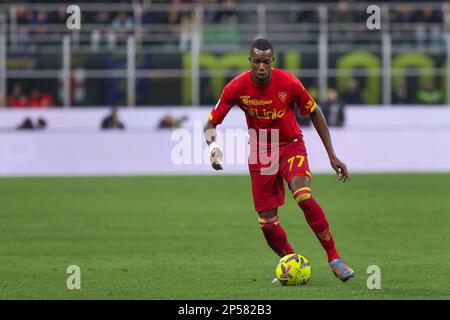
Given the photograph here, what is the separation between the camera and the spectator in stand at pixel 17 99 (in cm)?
2972

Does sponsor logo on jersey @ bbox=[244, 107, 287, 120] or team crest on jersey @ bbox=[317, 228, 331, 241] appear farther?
sponsor logo on jersey @ bbox=[244, 107, 287, 120]

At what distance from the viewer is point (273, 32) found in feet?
106

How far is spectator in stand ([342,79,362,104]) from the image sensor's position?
1180 inches

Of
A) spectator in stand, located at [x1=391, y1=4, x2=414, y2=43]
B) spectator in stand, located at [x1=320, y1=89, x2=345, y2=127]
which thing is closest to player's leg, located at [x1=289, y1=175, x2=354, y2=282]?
spectator in stand, located at [x1=320, y1=89, x2=345, y2=127]

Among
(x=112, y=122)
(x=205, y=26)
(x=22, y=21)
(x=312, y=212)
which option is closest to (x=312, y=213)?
(x=312, y=212)

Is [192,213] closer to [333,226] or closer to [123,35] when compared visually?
[333,226]

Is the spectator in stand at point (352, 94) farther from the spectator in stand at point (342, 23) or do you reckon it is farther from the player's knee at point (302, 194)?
the player's knee at point (302, 194)

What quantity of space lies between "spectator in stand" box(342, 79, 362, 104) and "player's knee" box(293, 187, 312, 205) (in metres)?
20.3

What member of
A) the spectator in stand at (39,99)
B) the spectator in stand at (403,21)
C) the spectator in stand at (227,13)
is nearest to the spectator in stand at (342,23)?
the spectator in stand at (403,21)

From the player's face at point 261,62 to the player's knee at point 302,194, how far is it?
3.39ft

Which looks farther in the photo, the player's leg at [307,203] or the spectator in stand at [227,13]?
the spectator in stand at [227,13]

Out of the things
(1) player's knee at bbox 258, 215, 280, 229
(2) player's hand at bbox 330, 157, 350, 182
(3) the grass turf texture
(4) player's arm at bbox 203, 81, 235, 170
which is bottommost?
(3) the grass turf texture

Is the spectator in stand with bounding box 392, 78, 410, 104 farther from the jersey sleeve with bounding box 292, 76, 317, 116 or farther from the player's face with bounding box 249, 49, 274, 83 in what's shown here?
the player's face with bounding box 249, 49, 274, 83
